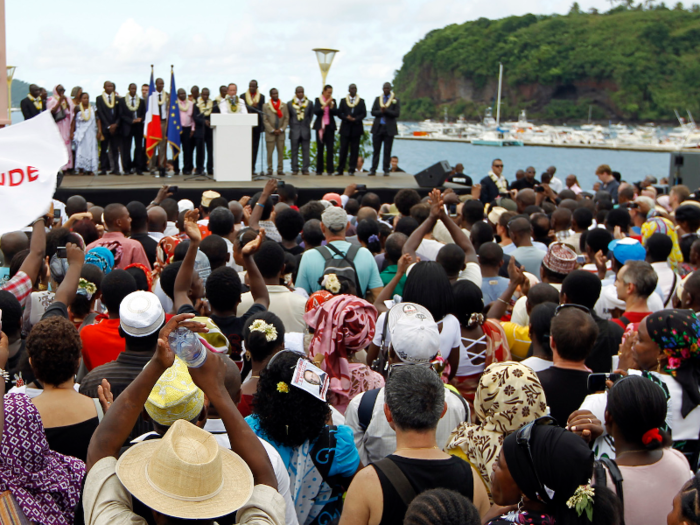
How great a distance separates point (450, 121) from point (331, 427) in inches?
4831

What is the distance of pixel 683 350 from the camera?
3.45 meters

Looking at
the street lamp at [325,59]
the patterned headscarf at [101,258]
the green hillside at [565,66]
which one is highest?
the green hillside at [565,66]

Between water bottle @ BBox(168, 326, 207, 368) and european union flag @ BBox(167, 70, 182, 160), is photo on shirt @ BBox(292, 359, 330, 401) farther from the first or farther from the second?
european union flag @ BBox(167, 70, 182, 160)

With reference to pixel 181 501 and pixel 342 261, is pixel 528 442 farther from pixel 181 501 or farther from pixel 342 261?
pixel 342 261

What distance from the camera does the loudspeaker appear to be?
516 inches

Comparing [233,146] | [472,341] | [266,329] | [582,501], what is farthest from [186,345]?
[233,146]

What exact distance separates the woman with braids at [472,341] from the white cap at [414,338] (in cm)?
74

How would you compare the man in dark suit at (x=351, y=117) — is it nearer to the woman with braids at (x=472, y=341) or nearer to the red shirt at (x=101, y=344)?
the woman with braids at (x=472, y=341)

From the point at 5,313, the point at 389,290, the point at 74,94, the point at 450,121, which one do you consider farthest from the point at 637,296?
the point at 450,121

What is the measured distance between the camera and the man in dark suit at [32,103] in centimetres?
1243

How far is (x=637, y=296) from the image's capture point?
4.74 m

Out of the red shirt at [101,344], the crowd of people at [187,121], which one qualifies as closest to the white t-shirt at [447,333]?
the red shirt at [101,344]

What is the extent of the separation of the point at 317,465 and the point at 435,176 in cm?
1082

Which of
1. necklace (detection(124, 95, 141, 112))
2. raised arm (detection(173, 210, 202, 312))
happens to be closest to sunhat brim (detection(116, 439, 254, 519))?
raised arm (detection(173, 210, 202, 312))
